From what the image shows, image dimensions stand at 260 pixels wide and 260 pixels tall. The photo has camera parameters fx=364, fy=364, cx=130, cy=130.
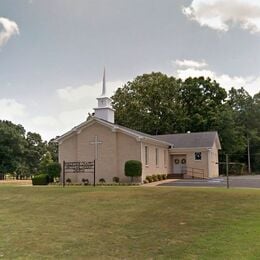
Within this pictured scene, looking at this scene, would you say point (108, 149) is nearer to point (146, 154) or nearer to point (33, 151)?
point (146, 154)

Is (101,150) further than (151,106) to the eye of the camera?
No

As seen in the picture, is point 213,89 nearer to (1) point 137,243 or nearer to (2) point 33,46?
(2) point 33,46

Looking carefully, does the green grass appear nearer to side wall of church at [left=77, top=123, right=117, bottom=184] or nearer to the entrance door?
side wall of church at [left=77, top=123, right=117, bottom=184]

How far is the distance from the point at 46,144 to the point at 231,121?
41304 millimetres

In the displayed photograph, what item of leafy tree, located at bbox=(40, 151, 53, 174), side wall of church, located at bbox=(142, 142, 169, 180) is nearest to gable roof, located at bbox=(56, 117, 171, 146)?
side wall of church, located at bbox=(142, 142, 169, 180)

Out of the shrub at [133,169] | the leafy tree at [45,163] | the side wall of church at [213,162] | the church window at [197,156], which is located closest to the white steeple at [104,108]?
the leafy tree at [45,163]

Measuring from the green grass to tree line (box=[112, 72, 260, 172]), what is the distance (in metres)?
36.2

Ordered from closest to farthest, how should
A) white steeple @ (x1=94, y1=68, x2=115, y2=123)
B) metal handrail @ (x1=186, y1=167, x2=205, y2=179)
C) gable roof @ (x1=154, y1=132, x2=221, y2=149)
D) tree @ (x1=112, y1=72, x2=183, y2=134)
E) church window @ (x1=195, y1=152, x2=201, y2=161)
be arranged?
white steeple @ (x1=94, y1=68, x2=115, y2=123) < metal handrail @ (x1=186, y1=167, x2=205, y2=179) < church window @ (x1=195, y1=152, x2=201, y2=161) < gable roof @ (x1=154, y1=132, x2=221, y2=149) < tree @ (x1=112, y1=72, x2=183, y2=134)

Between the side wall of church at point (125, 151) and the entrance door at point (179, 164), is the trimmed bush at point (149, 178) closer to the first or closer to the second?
the side wall of church at point (125, 151)

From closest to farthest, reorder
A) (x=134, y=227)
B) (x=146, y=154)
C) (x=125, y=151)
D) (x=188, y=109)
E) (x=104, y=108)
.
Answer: (x=134, y=227)
(x=125, y=151)
(x=146, y=154)
(x=104, y=108)
(x=188, y=109)

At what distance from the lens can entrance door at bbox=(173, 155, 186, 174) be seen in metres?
36.6

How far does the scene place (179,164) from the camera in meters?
36.9

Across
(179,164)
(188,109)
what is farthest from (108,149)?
(188,109)

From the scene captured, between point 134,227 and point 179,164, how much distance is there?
88.3ft
